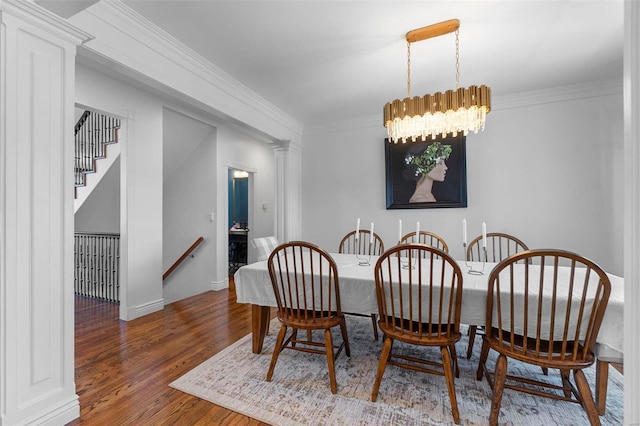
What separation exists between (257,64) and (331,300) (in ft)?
7.09

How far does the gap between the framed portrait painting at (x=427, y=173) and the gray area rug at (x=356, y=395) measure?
196 cm

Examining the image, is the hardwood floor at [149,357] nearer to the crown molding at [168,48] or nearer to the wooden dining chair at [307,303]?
the wooden dining chair at [307,303]

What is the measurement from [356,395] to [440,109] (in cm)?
203

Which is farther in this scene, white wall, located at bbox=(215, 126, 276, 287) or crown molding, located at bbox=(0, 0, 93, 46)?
white wall, located at bbox=(215, 126, 276, 287)

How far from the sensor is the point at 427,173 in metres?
3.77

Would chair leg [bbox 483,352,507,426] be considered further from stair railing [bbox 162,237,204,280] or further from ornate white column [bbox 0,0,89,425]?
stair railing [bbox 162,237,204,280]

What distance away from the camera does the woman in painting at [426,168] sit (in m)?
3.71

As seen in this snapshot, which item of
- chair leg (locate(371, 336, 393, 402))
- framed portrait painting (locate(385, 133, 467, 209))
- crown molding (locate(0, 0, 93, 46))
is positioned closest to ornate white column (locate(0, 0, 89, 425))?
crown molding (locate(0, 0, 93, 46))

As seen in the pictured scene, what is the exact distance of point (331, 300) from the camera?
2.01 meters

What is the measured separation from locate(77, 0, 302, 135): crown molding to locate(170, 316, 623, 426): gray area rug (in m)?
2.25

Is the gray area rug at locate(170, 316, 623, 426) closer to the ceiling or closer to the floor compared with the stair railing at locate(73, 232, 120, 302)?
closer to the floor

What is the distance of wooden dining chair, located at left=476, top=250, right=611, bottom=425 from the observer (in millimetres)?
1386

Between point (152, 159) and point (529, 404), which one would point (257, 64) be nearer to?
point (152, 159)

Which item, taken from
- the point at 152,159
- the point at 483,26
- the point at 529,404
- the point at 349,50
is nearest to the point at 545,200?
the point at 483,26
